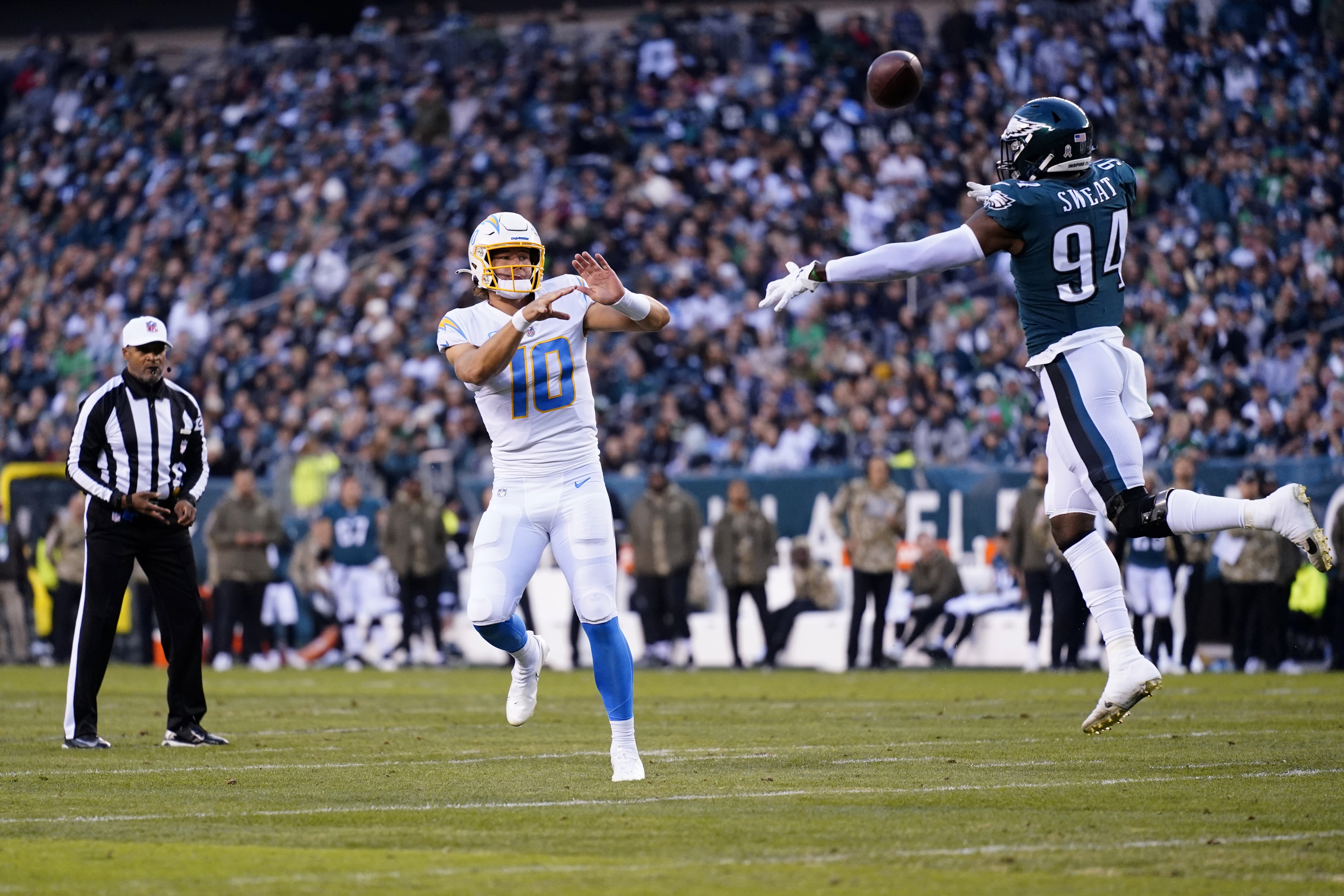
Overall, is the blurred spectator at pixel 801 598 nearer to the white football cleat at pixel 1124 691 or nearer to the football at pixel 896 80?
the football at pixel 896 80

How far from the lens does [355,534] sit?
62.3ft

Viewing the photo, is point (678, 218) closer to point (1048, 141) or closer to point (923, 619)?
point (923, 619)

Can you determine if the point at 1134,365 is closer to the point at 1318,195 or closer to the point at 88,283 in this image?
the point at 1318,195

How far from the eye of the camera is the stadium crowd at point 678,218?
62.2 feet

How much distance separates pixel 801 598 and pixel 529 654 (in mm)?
9395

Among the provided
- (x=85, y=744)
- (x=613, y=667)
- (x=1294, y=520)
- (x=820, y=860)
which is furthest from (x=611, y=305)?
(x=85, y=744)

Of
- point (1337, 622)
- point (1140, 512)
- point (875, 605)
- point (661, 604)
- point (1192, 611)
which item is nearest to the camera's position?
point (1140, 512)

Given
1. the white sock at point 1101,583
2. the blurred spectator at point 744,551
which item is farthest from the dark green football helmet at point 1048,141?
the blurred spectator at point 744,551

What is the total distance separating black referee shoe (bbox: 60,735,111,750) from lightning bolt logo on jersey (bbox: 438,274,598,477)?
2931 millimetres

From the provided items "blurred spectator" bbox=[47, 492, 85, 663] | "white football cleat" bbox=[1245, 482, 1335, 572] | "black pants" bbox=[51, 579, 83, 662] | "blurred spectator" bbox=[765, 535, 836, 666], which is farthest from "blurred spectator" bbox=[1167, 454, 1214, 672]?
"black pants" bbox=[51, 579, 83, 662]

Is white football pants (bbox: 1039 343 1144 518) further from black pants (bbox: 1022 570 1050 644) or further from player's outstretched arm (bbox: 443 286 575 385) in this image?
black pants (bbox: 1022 570 1050 644)

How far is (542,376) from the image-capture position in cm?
730

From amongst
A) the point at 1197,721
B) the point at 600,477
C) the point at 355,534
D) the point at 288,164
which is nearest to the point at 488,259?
the point at 600,477

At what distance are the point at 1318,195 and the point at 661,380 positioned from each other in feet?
23.7
